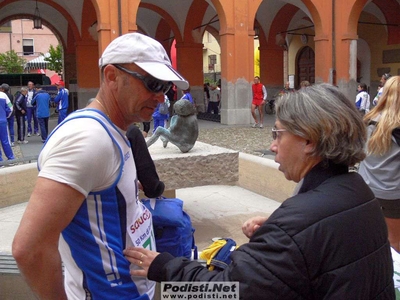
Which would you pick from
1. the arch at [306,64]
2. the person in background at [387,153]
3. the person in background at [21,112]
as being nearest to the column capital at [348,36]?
the arch at [306,64]

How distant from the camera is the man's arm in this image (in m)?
1.37

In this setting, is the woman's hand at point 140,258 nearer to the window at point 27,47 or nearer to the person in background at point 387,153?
the person in background at point 387,153

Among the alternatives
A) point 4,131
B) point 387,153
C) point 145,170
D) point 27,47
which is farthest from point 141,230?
point 27,47

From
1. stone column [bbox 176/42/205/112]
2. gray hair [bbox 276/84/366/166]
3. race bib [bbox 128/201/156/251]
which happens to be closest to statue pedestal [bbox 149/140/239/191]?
race bib [bbox 128/201/156/251]

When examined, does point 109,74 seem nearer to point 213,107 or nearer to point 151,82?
point 151,82

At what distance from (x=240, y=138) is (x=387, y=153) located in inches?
397

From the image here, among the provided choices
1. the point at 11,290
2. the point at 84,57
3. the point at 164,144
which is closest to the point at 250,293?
the point at 11,290

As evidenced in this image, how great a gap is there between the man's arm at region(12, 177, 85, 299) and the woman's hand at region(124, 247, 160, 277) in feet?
0.95

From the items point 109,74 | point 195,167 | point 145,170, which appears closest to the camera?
point 109,74

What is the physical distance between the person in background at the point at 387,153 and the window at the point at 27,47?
169ft

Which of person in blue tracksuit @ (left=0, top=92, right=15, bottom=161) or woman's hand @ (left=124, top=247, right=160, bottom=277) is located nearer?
woman's hand @ (left=124, top=247, right=160, bottom=277)

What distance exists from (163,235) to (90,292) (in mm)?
694

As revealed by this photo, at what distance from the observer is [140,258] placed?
162 centimetres

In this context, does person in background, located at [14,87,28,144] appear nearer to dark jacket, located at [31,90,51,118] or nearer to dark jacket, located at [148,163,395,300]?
dark jacket, located at [31,90,51,118]
